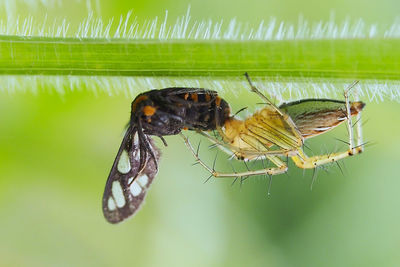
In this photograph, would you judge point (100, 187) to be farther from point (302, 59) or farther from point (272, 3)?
point (302, 59)

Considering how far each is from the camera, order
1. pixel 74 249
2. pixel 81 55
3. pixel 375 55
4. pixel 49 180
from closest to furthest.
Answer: pixel 375 55, pixel 81 55, pixel 49 180, pixel 74 249

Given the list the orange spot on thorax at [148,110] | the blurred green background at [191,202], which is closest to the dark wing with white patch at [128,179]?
the orange spot on thorax at [148,110]

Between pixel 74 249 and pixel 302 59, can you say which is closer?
pixel 302 59

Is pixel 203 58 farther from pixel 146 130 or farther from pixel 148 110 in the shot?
pixel 146 130

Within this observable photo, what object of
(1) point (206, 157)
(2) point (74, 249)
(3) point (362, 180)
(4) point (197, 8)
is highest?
(4) point (197, 8)

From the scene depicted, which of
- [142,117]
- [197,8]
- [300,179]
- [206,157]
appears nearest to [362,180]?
[300,179]

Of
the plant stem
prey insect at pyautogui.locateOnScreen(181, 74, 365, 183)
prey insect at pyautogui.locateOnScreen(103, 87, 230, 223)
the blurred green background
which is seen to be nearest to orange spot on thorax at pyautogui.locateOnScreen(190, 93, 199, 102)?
prey insect at pyautogui.locateOnScreen(103, 87, 230, 223)

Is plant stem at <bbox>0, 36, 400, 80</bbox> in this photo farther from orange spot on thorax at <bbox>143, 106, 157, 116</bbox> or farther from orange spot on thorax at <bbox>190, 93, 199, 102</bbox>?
orange spot on thorax at <bbox>190, 93, 199, 102</bbox>

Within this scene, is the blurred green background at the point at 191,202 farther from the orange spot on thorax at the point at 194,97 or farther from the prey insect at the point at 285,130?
the orange spot on thorax at the point at 194,97
